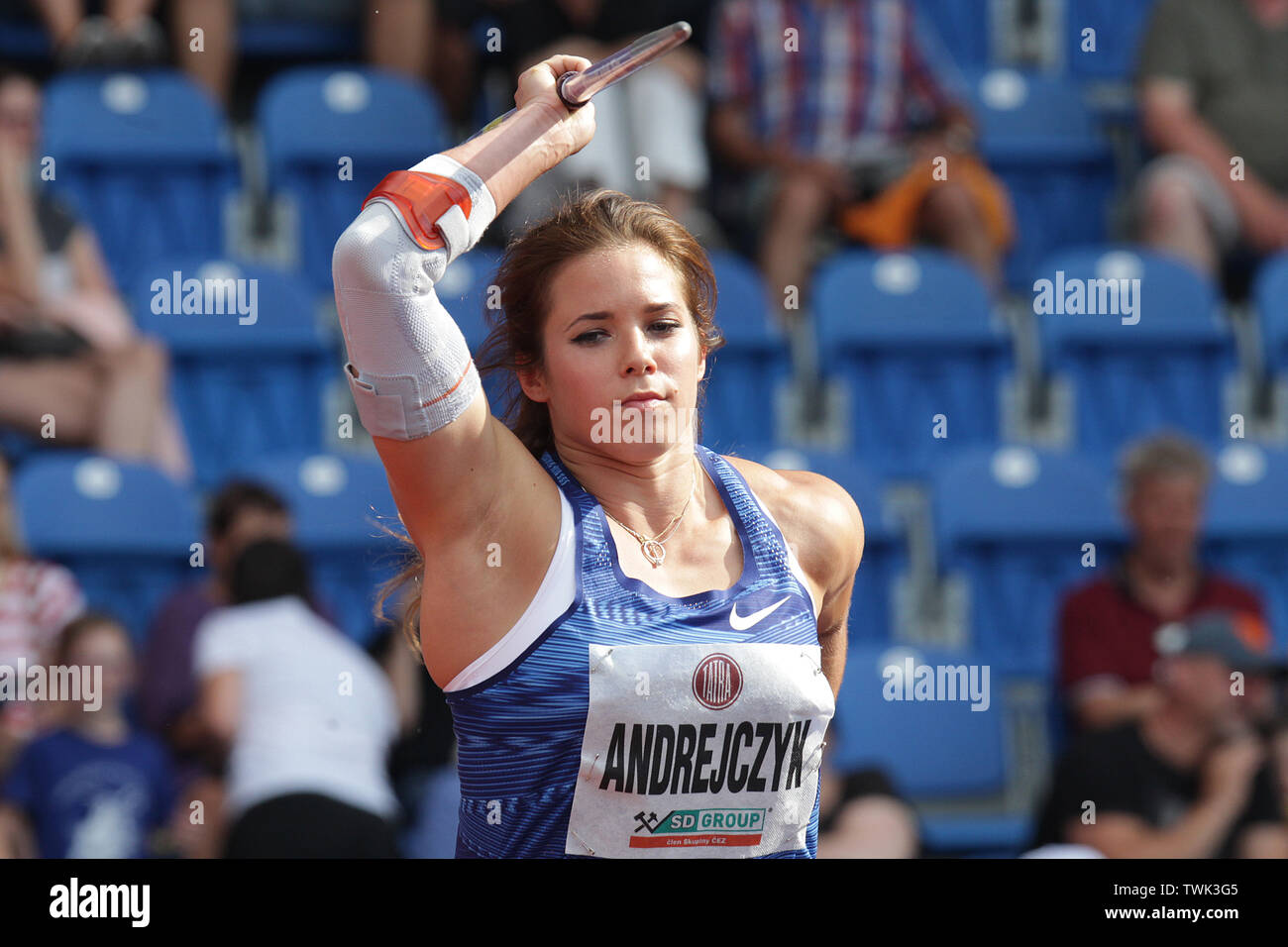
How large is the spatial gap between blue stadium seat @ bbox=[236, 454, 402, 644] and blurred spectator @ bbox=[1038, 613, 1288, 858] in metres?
1.86

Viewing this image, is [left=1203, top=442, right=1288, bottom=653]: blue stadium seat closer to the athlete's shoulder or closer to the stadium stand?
the stadium stand

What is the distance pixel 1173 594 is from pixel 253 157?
133 inches

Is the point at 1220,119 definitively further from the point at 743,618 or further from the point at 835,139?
the point at 743,618

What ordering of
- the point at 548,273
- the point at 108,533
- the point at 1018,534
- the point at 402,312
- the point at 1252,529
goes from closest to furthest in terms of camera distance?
the point at 402,312, the point at 548,273, the point at 108,533, the point at 1018,534, the point at 1252,529

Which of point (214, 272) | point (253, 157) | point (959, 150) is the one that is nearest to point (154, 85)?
point (253, 157)

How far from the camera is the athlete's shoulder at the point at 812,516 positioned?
1.97 m

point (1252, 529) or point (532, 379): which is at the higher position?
point (532, 379)

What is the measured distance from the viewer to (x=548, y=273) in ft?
6.23

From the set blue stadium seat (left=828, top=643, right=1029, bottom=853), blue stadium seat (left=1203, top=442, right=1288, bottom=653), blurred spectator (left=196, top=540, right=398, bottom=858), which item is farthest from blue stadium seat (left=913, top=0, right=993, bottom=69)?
blurred spectator (left=196, top=540, right=398, bottom=858)

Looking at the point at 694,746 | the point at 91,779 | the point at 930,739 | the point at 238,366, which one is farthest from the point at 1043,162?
the point at 694,746

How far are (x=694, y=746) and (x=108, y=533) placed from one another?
9.57 ft

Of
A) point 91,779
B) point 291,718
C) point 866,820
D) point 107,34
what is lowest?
point 866,820

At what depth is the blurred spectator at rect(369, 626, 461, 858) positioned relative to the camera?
364cm

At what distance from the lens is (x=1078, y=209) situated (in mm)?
5934
